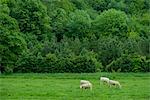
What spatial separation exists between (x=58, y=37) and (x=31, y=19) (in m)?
11.8

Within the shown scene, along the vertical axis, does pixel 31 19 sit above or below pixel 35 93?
above

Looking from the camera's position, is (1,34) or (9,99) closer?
(9,99)

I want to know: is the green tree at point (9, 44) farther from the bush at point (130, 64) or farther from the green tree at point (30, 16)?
the green tree at point (30, 16)

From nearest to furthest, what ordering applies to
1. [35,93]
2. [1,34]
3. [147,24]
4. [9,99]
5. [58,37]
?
[9,99] → [35,93] → [1,34] → [58,37] → [147,24]

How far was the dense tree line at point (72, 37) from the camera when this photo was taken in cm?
5100

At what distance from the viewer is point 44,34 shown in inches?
3068

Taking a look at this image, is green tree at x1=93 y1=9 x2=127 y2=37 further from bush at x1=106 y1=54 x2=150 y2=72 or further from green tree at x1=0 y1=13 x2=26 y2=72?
green tree at x1=0 y1=13 x2=26 y2=72

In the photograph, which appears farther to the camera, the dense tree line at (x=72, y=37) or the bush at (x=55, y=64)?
the dense tree line at (x=72, y=37)

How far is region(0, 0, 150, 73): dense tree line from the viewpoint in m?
51.0

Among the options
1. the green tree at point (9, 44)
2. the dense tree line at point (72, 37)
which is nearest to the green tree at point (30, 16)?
the dense tree line at point (72, 37)

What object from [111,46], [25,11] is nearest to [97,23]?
[25,11]

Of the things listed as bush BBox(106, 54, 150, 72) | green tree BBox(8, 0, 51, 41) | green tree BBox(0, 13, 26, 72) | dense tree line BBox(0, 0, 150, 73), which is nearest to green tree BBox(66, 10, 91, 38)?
dense tree line BBox(0, 0, 150, 73)

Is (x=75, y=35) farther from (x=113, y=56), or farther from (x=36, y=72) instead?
(x=36, y=72)

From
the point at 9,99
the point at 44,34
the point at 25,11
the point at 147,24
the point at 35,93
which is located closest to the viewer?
the point at 9,99
